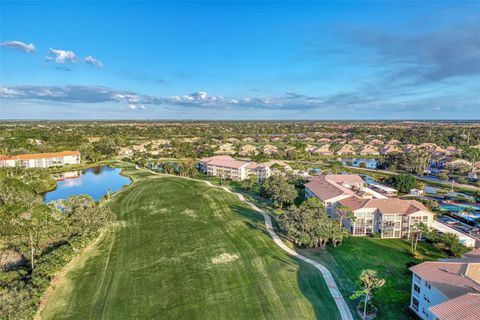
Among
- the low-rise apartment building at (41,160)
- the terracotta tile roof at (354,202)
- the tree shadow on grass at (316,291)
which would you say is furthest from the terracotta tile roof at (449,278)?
the low-rise apartment building at (41,160)

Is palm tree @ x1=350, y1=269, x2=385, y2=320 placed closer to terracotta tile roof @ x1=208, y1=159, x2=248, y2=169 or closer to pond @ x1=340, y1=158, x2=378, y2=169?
terracotta tile roof @ x1=208, y1=159, x2=248, y2=169

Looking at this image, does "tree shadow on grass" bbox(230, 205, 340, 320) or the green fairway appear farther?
the green fairway

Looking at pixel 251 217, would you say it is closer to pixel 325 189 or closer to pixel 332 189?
pixel 325 189

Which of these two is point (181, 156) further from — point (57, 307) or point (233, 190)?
point (57, 307)

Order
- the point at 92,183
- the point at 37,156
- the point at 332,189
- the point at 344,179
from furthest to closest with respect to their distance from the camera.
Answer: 1. the point at 37,156
2. the point at 92,183
3. the point at 344,179
4. the point at 332,189

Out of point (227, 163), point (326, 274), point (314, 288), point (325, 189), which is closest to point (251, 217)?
point (325, 189)

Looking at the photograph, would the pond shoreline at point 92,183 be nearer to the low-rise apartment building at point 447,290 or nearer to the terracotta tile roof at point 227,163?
the terracotta tile roof at point 227,163

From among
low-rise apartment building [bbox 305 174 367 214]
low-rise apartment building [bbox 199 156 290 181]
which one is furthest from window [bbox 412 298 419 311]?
low-rise apartment building [bbox 199 156 290 181]
